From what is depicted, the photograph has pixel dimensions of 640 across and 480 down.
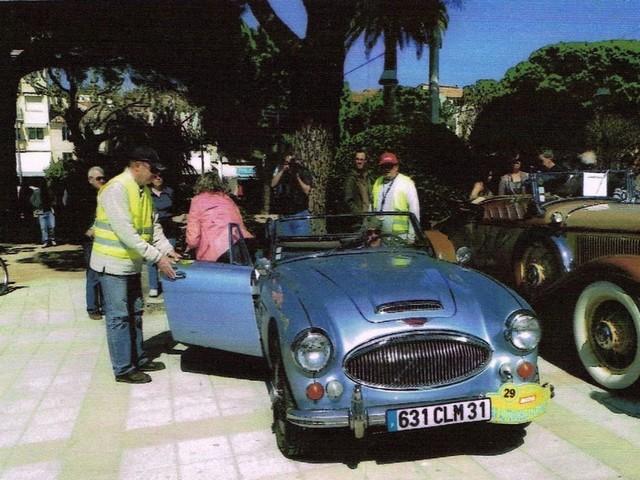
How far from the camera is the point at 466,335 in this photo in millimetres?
3605

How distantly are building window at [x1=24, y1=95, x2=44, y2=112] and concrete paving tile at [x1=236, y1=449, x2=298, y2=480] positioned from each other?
6229cm

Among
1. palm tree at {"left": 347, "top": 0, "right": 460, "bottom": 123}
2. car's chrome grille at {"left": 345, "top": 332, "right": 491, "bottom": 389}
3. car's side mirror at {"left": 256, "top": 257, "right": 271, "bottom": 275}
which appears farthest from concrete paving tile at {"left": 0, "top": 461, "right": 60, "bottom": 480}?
palm tree at {"left": 347, "top": 0, "right": 460, "bottom": 123}

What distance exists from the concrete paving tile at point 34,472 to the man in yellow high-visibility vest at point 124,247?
1.46 metres

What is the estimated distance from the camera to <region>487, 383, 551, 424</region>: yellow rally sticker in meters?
3.58

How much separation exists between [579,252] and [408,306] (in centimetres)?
281

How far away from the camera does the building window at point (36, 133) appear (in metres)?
59.3

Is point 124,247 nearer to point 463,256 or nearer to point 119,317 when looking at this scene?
point 119,317

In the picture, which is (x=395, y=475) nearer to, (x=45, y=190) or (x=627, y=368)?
(x=627, y=368)

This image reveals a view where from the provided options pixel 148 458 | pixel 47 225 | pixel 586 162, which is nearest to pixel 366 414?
pixel 148 458

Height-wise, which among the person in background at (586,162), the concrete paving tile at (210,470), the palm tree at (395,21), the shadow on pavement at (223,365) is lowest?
the concrete paving tile at (210,470)

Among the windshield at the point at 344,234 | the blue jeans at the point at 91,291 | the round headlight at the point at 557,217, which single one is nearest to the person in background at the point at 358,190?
the round headlight at the point at 557,217

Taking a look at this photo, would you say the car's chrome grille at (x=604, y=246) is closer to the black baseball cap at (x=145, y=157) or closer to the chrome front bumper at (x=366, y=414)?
the chrome front bumper at (x=366, y=414)

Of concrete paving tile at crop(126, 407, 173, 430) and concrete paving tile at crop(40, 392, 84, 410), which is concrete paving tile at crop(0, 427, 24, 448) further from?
concrete paving tile at crop(126, 407, 173, 430)

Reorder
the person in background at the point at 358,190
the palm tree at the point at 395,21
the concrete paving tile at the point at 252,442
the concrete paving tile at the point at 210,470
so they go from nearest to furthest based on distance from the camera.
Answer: the concrete paving tile at the point at 210,470 < the concrete paving tile at the point at 252,442 < the person in background at the point at 358,190 < the palm tree at the point at 395,21
